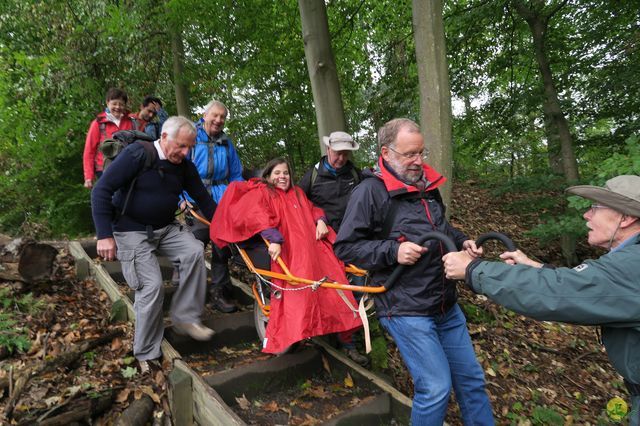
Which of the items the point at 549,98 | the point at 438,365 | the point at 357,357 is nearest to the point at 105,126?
the point at 357,357

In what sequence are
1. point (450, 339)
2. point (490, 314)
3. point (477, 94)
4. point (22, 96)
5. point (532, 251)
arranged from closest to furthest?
1. point (450, 339)
2. point (490, 314)
3. point (22, 96)
4. point (532, 251)
5. point (477, 94)

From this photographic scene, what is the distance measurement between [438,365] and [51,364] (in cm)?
308

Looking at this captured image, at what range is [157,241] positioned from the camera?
379cm

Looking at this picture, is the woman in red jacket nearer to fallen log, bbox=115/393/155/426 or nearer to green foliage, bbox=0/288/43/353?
green foliage, bbox=0/288/43/353

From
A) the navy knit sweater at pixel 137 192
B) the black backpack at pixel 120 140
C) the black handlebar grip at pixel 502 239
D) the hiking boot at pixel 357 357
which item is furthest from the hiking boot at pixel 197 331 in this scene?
the black handlebar grip at pixel 502 239

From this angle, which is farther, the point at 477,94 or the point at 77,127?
the point at 477,94

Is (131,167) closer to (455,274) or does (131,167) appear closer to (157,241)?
(157,241)

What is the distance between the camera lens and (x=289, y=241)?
3.79 metres

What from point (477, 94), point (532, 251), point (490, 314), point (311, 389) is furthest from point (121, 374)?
point (477, 94)

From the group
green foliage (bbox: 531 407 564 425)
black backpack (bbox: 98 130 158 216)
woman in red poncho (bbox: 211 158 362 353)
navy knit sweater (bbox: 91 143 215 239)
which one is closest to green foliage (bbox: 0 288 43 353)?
navy knit sweater (bbox: 91 143 215 239)

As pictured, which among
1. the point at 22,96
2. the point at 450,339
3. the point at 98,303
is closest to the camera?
the point at 450,339

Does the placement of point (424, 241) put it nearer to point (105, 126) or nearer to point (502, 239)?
point (502, 239)

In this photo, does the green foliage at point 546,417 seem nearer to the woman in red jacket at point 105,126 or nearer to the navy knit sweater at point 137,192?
the navy knit sweater at point 137,192

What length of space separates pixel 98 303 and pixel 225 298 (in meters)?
1.45
